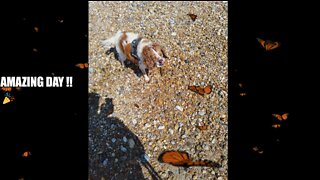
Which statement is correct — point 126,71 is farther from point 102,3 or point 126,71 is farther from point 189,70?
point 102,3

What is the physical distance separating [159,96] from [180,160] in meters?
1.23

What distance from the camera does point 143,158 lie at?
548 cm

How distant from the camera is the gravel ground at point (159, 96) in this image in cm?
549

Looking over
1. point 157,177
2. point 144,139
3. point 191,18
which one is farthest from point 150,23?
point 157,177

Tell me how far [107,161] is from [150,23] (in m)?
2.96

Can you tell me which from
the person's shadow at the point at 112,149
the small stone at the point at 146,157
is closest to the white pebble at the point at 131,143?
the person's shadow at the point at 112,149

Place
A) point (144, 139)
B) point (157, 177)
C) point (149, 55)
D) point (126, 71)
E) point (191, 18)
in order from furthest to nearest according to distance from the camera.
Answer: point (191, 18), point (126, 71), point (149, 55), point (144, 139), point (157, 177)

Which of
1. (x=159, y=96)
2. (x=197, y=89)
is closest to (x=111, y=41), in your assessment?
(x=159, y=96)

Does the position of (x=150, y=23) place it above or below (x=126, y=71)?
above

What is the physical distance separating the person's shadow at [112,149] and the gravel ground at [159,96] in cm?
1
